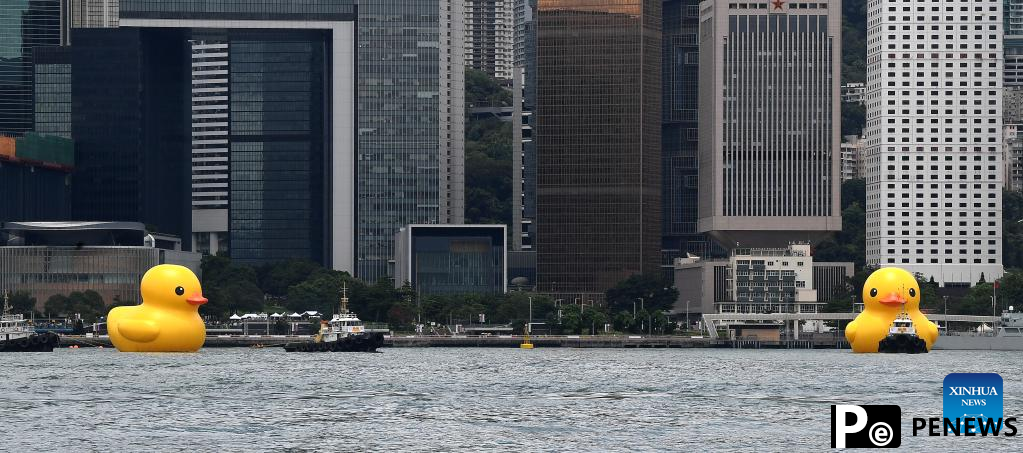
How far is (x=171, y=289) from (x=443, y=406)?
72.7m

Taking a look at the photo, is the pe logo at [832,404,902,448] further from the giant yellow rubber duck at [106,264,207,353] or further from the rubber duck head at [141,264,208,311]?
the giant yellow rubber duck at [106,264,207,353]

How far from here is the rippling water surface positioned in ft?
A: 345

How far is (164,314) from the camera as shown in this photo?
197 metres

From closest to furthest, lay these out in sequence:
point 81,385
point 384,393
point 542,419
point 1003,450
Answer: point 1003,450 < point 542,419 < point 384,393 < point 81,385

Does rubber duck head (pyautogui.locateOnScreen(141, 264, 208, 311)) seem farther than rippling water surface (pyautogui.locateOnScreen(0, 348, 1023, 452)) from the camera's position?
Yes

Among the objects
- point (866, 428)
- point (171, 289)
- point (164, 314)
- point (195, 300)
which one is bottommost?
point (866, 428)

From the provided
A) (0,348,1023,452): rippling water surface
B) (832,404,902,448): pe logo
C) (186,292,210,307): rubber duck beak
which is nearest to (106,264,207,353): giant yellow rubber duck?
(186,292,210,307): rubber duck beak

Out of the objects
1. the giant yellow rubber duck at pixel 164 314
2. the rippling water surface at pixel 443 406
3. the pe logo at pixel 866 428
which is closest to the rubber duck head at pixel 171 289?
the giant yellow rubber duck at pixel 164 314

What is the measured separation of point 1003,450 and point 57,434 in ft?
160

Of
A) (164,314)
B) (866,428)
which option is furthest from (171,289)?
(866,428)

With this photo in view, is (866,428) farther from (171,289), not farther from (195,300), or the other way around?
(195,300)

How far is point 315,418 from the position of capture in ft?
390

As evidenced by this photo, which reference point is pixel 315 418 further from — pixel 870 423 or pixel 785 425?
pixel 870 423

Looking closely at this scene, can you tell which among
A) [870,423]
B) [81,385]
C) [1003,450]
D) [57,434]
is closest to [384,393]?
[81,385]
